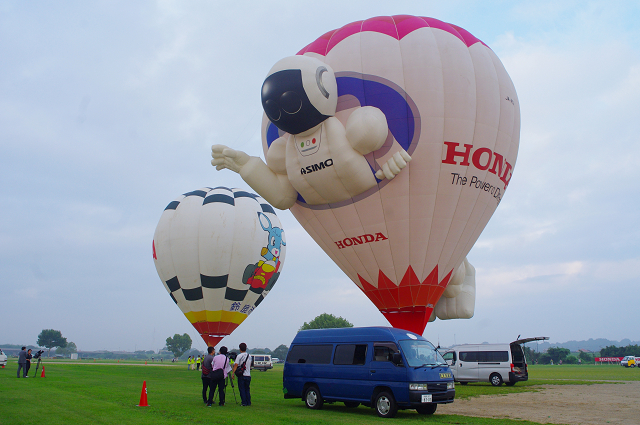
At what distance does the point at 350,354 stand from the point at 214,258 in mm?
15215

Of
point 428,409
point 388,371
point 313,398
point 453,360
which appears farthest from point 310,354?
point 453,360

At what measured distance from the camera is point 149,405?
423 inches

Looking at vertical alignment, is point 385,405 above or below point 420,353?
below

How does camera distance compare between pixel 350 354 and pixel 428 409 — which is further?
pixel 350 354

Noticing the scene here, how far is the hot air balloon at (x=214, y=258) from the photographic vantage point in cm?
2498

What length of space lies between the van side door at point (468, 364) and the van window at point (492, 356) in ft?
0.68

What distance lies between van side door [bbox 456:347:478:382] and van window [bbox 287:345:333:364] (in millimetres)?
10235

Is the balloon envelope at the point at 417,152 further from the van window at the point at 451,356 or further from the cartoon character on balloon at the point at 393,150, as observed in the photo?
the van window at the point at 451,356

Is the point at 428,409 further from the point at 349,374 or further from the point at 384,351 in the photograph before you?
the point at 349,374

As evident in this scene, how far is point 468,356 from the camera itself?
19812 mm

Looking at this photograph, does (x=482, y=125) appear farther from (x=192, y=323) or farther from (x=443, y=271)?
(x=192, y=323)

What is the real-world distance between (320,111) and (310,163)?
4.99ft

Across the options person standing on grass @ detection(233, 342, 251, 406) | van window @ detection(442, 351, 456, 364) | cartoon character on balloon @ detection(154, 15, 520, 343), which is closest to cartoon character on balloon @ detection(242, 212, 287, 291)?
van window @ detection(442, 351, 456, 364)

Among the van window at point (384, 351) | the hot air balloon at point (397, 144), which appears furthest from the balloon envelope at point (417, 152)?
the van window at point (384, 351)
